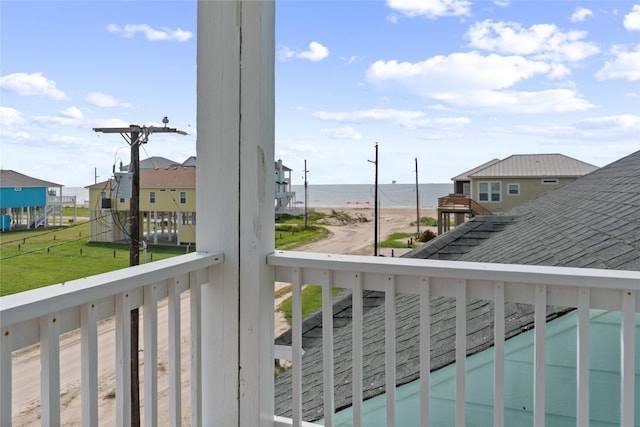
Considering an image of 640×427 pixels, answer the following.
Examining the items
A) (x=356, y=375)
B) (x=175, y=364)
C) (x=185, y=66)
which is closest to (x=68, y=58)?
(x=185, y=66)

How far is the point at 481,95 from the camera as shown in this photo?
1.54m

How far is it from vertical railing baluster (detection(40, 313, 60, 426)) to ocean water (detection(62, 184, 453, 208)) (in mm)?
915

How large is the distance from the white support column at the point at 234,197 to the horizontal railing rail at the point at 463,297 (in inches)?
4.6

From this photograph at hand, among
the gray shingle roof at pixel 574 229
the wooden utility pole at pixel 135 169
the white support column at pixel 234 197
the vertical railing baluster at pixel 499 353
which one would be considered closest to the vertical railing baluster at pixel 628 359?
the vertical railing baluster at pixel 499 353

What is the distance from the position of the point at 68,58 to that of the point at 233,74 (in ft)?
1.76

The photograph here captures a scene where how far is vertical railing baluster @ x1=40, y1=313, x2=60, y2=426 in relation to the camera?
0.93 meters

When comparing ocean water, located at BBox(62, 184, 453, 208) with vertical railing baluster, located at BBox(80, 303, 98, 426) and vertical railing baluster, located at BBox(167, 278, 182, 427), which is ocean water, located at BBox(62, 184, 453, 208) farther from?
vertical railing baluster, located at BBox(80, 303, 98, 426)

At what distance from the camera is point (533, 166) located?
1.61 meters

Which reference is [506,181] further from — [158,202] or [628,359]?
[158,202]

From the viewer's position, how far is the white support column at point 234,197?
4.74 feet

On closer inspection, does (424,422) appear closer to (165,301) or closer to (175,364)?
(175,364)

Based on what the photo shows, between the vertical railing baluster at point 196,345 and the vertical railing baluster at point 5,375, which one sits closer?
the vertical railing baluster at point 5,375

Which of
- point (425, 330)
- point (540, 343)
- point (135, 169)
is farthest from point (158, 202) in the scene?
point (540, 343)

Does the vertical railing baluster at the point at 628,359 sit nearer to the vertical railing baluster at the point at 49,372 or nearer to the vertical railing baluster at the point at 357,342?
the vertical railing baluster at the point at 357,342
